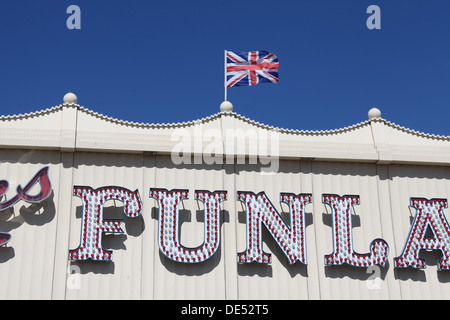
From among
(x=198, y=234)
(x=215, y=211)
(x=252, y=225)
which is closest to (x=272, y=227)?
(x=252, y=225)

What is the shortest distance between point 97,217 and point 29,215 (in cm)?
196

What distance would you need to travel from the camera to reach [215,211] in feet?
62.7

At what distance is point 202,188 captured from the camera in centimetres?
1959

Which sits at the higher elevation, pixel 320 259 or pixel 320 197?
pixel 320 197

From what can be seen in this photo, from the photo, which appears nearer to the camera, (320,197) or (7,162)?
(7,162)

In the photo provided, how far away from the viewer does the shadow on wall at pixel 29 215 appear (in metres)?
18.3

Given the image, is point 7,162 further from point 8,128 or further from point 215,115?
point 215,115

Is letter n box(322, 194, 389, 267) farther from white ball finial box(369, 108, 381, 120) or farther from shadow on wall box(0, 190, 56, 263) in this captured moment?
shadow on wall box(0, 190, 56, 263)

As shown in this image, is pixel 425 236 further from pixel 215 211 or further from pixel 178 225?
pixel 178 225

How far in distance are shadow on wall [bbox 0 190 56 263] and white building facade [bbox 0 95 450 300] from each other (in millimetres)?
29

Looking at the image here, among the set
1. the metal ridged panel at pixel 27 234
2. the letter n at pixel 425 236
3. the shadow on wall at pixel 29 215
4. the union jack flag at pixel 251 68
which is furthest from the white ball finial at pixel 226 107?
the letter n at pixel 425 236

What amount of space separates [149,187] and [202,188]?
161cm

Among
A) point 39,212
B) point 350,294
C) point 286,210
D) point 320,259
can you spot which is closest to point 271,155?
point 286,210

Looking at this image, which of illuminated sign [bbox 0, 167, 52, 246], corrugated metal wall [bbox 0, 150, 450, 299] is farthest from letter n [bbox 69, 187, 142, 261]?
illuminated sign [bbox 0, 167, 52, 246]
